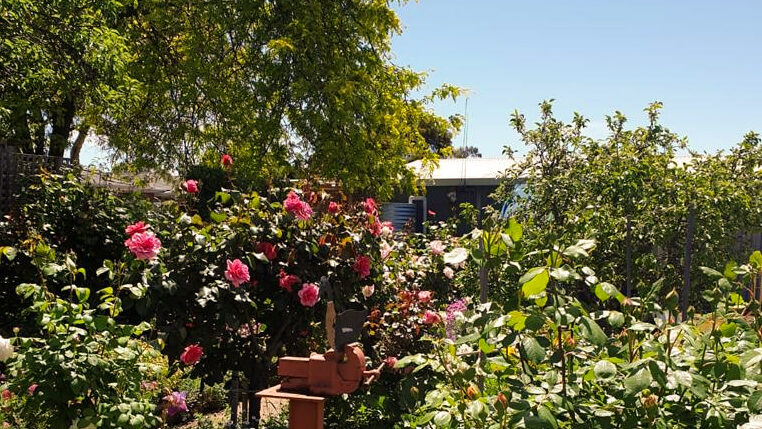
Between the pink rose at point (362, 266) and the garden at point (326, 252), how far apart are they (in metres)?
0.06

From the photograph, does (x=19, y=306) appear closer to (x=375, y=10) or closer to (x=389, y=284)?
(x=389, y=284)

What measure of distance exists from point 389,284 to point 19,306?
3.62 metres

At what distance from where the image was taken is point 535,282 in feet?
6.34

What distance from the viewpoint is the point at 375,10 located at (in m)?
11.8

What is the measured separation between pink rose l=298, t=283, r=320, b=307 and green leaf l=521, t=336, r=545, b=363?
2.10m

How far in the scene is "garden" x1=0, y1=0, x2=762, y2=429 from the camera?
2307 millimetres

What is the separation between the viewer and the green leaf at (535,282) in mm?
1916

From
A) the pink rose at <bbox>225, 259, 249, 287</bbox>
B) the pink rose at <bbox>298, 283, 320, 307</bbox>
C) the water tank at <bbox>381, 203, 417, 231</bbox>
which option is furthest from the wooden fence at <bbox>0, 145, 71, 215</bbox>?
the water tank at <bbox>381, 203, 417, 231</bbox>

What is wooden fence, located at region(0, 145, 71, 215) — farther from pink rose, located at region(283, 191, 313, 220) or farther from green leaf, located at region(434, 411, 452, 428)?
green leaf, located at region(434, 411, 452, 428)

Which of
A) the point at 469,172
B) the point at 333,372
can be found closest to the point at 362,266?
the point at 333,372

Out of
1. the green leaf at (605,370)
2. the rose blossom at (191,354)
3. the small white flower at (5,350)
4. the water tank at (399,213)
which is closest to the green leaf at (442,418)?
the green leaf at (605,370)

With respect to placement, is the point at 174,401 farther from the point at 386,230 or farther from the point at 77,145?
the point at 77,145

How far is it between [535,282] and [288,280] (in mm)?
2458

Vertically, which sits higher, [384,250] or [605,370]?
[384,250]
